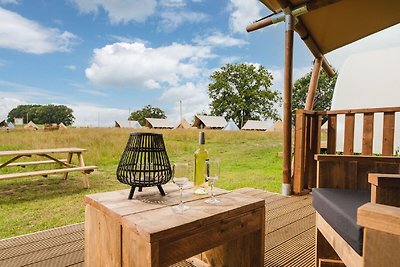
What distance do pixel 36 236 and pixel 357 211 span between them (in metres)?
2.00

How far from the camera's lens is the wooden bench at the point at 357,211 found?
2.52 ft

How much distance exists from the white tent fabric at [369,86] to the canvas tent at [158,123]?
3053 cm

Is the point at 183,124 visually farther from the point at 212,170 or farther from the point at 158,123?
the point at 212,170

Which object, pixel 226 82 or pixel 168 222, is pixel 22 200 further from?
pixel 226 82

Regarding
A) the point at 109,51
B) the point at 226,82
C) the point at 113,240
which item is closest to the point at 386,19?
the point at 113,240

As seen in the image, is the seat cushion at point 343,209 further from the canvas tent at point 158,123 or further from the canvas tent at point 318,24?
the canvas tent at point 158,123

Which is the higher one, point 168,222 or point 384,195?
point 384,195

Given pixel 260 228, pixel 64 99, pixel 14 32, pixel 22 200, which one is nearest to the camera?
pixel 260 228

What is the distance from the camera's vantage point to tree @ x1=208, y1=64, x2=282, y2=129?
88.0ft

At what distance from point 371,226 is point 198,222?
578 mm

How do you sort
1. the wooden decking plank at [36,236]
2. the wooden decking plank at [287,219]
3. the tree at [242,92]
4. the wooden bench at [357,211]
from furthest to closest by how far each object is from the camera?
the tree at [242,92]
the wooden decking plank at [287,219]
the wooden decking plank at [36,236]
the wooden bench at [357,211]

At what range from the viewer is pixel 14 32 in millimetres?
7117

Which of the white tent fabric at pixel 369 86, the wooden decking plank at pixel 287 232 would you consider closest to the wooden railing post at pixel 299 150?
the wooden decking plank at pixel 287 232

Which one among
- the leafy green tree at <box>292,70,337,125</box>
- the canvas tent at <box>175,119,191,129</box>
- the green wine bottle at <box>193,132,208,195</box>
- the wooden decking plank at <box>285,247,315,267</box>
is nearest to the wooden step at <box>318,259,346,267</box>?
the wooden decking plank at <box>285,247,315,267</box>
